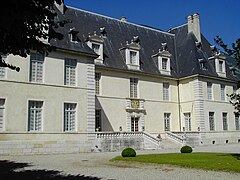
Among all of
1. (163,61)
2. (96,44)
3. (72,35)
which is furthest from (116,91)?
(163,61)

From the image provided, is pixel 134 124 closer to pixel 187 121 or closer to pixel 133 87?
pixel 133 87

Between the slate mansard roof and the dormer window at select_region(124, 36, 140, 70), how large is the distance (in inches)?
17.0

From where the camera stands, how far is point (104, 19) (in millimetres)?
28422

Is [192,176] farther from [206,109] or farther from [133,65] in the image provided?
[206,109]

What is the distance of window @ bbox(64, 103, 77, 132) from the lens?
63.2 feet

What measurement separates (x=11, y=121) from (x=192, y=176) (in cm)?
1135

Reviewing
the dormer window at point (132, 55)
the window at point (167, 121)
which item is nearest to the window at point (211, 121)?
the window at point (167, 121)

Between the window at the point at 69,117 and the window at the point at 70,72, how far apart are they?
4.61 ft

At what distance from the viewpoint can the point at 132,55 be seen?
87.4ft

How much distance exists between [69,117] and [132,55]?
31.4 feet

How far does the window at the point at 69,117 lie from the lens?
63.2ft

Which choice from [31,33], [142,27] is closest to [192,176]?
[31,33]

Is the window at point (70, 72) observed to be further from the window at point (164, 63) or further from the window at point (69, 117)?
the window at point (164, 63)

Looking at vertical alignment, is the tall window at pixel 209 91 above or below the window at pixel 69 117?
above
